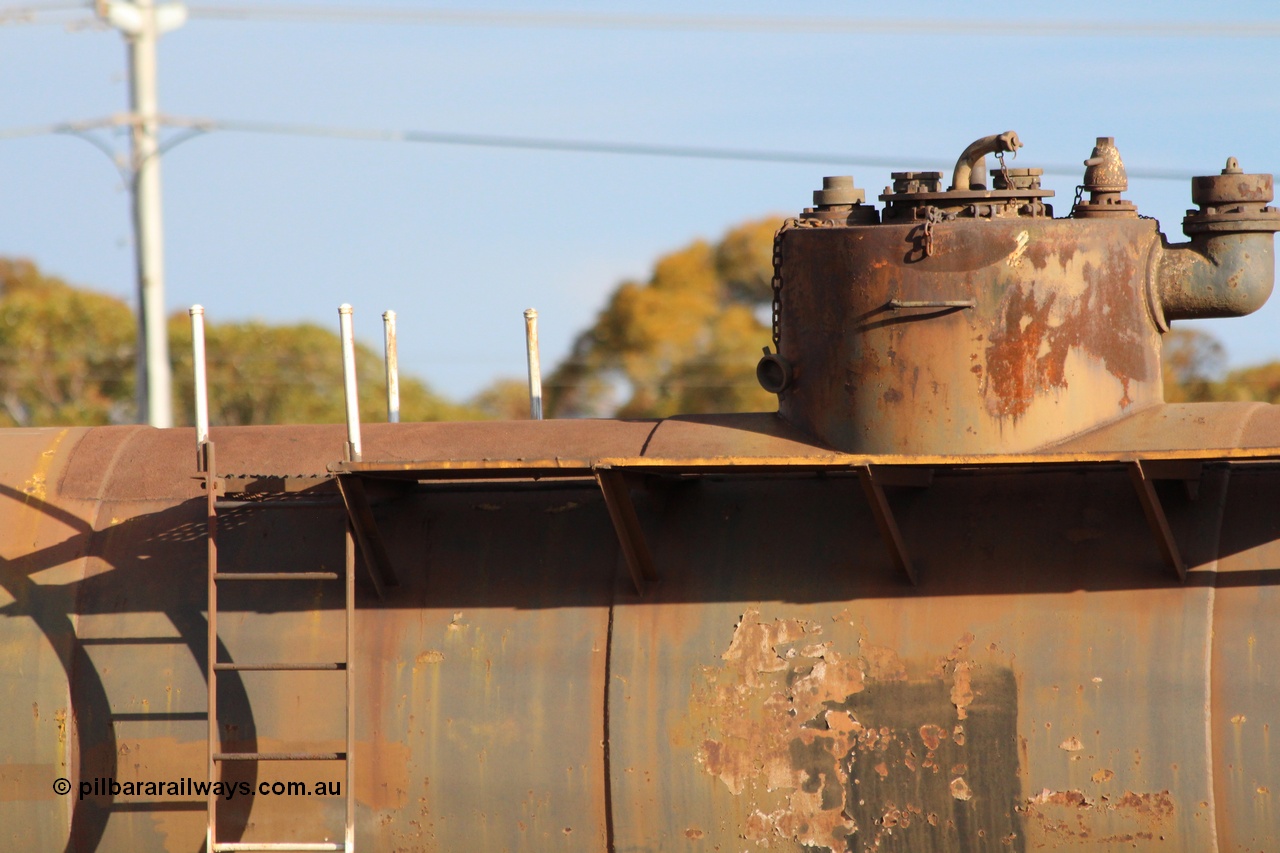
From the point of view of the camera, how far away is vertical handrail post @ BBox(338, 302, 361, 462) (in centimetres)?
770

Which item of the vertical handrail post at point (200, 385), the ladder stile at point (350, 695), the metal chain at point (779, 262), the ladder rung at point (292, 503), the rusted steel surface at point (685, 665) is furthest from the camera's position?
the ladder rung at point (292, 503)

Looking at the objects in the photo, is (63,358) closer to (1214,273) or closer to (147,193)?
(147,193)

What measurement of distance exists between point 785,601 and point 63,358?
36.1 metres

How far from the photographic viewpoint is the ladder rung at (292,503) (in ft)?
27.1

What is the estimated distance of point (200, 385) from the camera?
7.72 m

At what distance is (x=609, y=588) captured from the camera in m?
7.68

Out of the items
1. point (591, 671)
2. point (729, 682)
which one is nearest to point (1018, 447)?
point (729, 682)

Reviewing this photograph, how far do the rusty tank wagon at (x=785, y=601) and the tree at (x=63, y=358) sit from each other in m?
32.3

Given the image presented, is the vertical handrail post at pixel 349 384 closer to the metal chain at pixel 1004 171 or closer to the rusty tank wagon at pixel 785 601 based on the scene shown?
the rusty tank wagon at pixel 785 601

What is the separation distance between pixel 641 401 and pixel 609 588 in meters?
32.7

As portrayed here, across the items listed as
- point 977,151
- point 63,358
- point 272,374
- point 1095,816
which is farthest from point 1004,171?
point 63,358

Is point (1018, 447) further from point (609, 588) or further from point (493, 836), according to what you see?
point (493, 836)

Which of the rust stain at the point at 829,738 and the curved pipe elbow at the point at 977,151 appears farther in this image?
the curved pipe elbow at the point at 977,151

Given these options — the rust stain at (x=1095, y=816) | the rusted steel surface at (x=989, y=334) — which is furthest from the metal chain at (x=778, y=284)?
the rust stain at (x=1095, y=816)
